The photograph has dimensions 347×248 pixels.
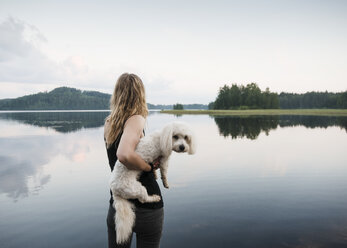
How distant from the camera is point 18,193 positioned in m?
7.63

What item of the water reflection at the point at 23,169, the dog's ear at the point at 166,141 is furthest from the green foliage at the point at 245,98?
the dog's ear at the point at 166,141

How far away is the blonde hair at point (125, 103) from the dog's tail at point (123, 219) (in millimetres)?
609

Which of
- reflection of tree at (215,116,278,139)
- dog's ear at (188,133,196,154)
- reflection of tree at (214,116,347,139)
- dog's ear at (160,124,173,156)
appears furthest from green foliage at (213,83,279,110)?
dog's ear at (160,124,173,156)

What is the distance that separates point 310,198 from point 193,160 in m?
6.13

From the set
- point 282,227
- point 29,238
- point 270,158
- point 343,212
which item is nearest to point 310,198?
point 343,212

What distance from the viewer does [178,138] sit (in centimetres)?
312

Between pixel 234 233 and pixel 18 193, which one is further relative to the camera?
pixel 18 193

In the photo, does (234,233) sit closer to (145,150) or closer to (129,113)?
(145,150)

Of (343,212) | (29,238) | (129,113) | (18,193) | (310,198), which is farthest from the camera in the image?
(18,193)

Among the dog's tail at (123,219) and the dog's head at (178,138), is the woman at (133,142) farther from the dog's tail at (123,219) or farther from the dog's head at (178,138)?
the dog's head at (178,138)

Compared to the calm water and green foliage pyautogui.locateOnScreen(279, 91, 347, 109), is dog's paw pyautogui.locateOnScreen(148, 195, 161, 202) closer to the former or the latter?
the calm water

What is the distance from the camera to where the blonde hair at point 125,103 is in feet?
7.19

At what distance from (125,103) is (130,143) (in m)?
0.40

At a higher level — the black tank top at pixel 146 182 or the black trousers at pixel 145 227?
the black tank top at pixel 146 182
